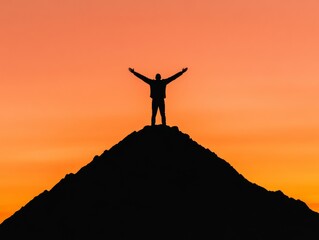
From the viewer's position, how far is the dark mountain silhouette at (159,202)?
2357 inches

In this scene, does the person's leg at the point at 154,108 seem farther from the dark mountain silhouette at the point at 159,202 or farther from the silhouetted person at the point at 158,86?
the dark mountain silhouette at the point at 159,202

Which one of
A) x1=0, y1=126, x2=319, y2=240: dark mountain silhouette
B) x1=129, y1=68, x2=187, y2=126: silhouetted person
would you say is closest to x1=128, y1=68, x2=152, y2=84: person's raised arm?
x1=129, y1=68, x2=187, y2=126: silhouetted person

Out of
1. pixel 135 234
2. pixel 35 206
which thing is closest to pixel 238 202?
pixel 135 234

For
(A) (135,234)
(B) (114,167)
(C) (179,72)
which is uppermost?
(C) (179,72)

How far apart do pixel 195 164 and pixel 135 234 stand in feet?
24.9

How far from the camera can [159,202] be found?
61344 mm

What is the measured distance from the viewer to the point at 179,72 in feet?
205

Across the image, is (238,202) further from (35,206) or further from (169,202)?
(35,206)

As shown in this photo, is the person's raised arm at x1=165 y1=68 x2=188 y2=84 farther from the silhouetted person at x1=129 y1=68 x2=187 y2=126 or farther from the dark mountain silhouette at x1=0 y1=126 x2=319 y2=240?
the dark mountain silhouette at x1=0 y1=126 x2=319 y2=240

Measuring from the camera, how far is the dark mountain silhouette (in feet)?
Answer: 196

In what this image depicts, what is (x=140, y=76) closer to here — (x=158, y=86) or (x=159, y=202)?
(x=158, y=86)

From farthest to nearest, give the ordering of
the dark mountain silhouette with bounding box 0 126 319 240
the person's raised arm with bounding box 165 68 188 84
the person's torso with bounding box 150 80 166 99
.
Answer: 1. the person's raised arm with bounding box 165 68 188 84
2. the person's torso with bounding box 150 80 166 99
3. the dark mountain silhouette with bounding box 0 126 319 240

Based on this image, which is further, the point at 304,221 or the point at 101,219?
the point at 304,221

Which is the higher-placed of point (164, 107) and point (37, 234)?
point (164, 107)
